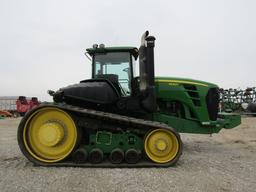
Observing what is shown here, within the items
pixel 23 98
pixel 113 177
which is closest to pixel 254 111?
pixel 23 98

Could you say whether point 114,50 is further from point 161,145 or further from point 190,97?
point 161,145

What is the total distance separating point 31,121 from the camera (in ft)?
21.9

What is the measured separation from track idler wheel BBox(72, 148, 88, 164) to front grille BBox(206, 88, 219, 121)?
3.07 metres

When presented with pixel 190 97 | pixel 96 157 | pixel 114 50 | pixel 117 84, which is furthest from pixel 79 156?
pixel 190 97

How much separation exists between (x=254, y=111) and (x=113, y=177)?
2244 cm

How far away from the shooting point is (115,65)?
757 cm

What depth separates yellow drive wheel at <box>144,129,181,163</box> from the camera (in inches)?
250

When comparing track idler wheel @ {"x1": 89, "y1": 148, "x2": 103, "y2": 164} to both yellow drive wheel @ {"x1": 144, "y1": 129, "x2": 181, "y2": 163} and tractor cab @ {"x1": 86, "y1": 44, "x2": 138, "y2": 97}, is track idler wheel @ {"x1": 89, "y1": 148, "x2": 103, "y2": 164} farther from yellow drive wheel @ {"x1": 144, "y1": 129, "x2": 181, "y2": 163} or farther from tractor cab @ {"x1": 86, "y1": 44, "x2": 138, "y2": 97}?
tractor cab @ {"x1": 86, "y1": 44, "x2": 138, "y2": 97}

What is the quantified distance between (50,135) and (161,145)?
2229 mm

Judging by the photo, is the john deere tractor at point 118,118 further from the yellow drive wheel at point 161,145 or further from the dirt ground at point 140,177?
the dirt ground at point 140,177

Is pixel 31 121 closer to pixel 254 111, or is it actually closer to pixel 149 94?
pixel 149 94

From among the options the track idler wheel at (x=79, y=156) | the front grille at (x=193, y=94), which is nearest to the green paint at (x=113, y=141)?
the track idler wheel at (x=79, y=156)

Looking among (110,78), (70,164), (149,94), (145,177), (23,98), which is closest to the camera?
(145,177)

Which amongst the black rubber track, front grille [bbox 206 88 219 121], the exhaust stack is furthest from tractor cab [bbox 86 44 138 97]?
front grille [bbox 206 88 219 121]
